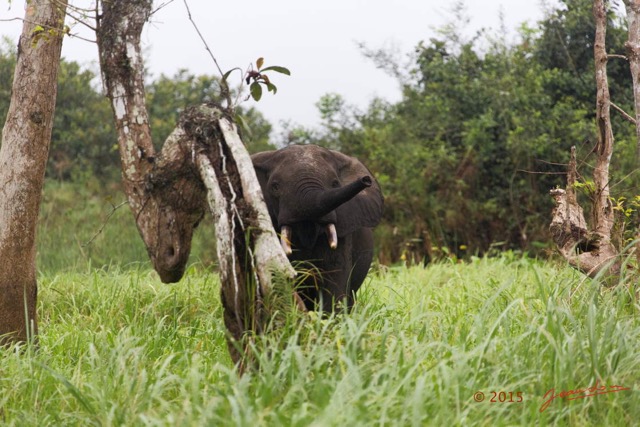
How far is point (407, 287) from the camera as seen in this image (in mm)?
7871

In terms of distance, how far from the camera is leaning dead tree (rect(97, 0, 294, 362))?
430 cm

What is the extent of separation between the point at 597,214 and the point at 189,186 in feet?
8.54

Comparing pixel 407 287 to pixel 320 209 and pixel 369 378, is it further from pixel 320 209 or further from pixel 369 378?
pixel 369 378

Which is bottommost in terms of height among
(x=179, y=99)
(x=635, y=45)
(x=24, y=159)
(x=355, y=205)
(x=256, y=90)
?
(x=355, y=205)

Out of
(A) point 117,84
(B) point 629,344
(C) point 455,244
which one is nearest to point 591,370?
(B) point 629,344

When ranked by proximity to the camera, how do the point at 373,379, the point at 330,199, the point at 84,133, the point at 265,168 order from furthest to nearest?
the point at 84,133 < the point at 265,168 < the point at 330,199 < the point at 373,379

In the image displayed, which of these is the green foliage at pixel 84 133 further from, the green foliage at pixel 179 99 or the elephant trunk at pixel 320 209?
the elephant trunk at pixel 320 209

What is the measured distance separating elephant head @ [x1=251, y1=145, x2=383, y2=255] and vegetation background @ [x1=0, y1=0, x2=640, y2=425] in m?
0.58

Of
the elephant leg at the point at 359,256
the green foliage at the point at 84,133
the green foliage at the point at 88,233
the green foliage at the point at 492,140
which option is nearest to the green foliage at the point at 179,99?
the green foliage at the point at 84,133

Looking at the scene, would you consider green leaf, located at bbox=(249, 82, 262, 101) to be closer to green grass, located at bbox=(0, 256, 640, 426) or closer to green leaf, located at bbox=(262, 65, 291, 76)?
green leaf, located at bbox=(262, 65, 291, 76)

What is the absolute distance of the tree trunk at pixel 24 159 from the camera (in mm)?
5820

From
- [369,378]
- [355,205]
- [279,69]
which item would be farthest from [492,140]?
[369,378]

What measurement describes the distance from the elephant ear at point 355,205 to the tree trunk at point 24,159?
2102 millimetres

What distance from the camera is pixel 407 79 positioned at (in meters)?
14.8
